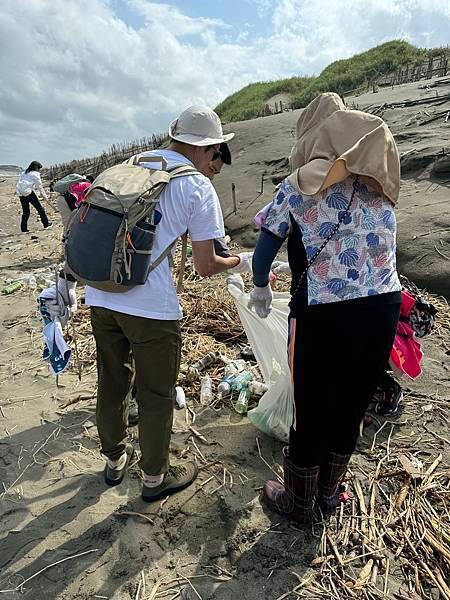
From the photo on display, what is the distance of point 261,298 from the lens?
7.49 ft

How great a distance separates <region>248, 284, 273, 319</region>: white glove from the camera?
7.37ft

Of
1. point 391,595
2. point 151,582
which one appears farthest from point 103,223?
point 391,595

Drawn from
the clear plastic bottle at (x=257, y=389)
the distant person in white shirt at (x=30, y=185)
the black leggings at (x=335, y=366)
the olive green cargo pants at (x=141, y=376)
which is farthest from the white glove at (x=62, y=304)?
the distant person in white shirt at (x=30, y=185)

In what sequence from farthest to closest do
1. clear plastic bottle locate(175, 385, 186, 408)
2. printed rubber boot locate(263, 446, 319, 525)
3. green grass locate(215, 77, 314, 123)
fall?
green grass locate(215, 77, 314, 123) < clear plastic bottle locate(175, 385, 186, 408) < printed rubber boot locate(263, 446, 319, 525)

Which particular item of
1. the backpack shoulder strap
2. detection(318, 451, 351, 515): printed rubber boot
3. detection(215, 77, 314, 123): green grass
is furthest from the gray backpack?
detection(215, 77, 314, 123): green grass

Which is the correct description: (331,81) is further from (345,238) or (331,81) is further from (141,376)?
(141,376)

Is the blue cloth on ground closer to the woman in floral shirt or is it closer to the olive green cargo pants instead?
the olive green cargo pants

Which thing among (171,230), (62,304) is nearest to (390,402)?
(171,230)

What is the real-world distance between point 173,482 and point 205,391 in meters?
0.98

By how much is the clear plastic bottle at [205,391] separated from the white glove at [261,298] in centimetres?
116

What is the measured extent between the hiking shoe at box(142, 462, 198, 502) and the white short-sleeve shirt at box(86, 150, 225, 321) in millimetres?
966

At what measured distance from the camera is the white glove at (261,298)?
2246mm

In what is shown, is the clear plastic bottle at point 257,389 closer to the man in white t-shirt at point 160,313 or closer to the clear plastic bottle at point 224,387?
the clear plastic bottle at point 224,387

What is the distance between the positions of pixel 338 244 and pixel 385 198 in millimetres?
267
